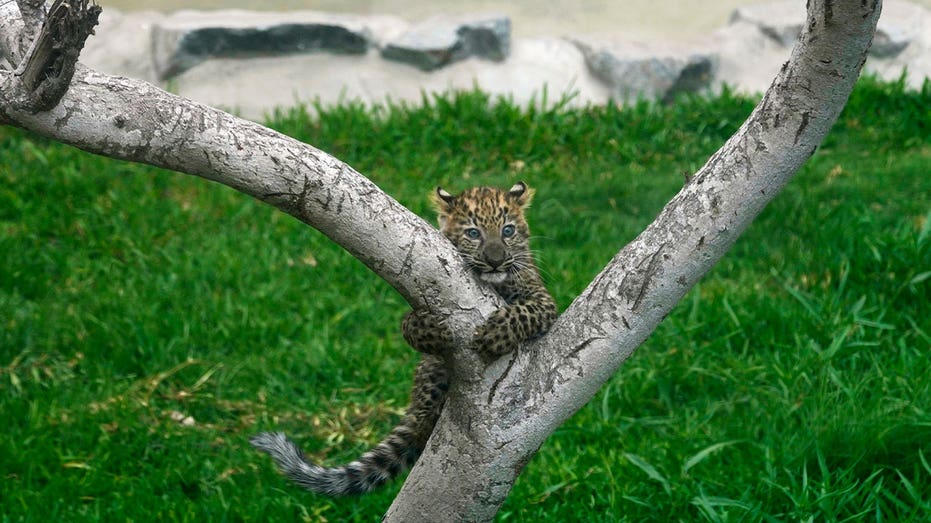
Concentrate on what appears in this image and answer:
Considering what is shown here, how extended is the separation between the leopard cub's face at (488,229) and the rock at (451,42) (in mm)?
5551

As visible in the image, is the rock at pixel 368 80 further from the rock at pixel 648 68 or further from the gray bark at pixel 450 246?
the gray bark at pixel 450 246

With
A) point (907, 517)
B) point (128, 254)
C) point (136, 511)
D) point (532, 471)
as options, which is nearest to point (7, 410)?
point (136, 511)

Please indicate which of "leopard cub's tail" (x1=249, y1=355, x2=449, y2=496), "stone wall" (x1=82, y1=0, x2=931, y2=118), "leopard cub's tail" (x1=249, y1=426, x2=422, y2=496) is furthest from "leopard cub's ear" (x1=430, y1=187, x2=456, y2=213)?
"stone wall" (x1=82, y1=0, x2=931, y2=118)

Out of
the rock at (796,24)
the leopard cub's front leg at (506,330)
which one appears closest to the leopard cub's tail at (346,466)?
the leopard cub's front leg at (506,330)

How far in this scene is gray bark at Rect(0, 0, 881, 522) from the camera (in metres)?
2.88

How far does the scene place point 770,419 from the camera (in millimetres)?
4914

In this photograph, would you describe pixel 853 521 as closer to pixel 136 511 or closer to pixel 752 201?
pixel 752 201

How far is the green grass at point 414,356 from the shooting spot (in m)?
4.54

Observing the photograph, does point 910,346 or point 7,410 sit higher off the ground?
point 910,346

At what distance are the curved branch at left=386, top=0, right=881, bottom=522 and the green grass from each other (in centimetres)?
109

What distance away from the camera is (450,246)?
10.5ft

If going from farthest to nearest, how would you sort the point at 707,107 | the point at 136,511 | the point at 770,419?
the point at 707,107, the point at 770,419, the point at 136,511

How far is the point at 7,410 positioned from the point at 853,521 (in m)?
3.87

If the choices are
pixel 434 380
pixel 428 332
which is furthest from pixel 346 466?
pixel 428 332
